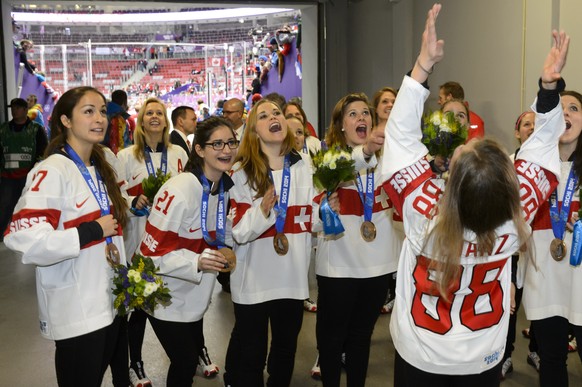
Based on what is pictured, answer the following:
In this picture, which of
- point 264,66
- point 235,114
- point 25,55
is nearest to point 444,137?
point 235,114

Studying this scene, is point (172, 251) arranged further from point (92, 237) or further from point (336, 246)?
point (336, 246)

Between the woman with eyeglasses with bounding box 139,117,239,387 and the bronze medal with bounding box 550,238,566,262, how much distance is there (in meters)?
1.56

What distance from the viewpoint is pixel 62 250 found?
2785 mm

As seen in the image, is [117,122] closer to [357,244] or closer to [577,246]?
[357,244]

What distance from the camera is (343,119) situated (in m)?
3.93

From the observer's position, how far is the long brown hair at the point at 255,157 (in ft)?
11.5

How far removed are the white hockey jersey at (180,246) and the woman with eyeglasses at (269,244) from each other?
190 millimetres

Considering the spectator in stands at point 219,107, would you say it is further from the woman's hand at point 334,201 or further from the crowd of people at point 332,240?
the woman's hand at point 334,201

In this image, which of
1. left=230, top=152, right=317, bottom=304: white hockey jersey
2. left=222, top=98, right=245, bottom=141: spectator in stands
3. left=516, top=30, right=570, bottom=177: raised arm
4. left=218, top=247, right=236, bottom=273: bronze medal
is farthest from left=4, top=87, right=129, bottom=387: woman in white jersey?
left=222, top=98, right=245, bottom=141: spectator in stands

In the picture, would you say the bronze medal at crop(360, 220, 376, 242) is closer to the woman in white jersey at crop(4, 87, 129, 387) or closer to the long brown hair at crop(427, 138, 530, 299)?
the woman in white jersey at crop(4, 87, 129, 387)

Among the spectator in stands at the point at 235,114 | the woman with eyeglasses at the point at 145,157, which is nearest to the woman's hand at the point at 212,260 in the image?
the woman with eyeglasses at the point at 145,157

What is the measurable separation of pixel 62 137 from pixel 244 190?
928mm

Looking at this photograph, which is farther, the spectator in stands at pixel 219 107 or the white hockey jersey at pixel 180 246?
the spectator in stands at pixel 219 107

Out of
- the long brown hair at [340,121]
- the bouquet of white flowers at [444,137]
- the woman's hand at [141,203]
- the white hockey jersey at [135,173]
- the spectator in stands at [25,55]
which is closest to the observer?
the bouquet of white flowers at [444,137]
